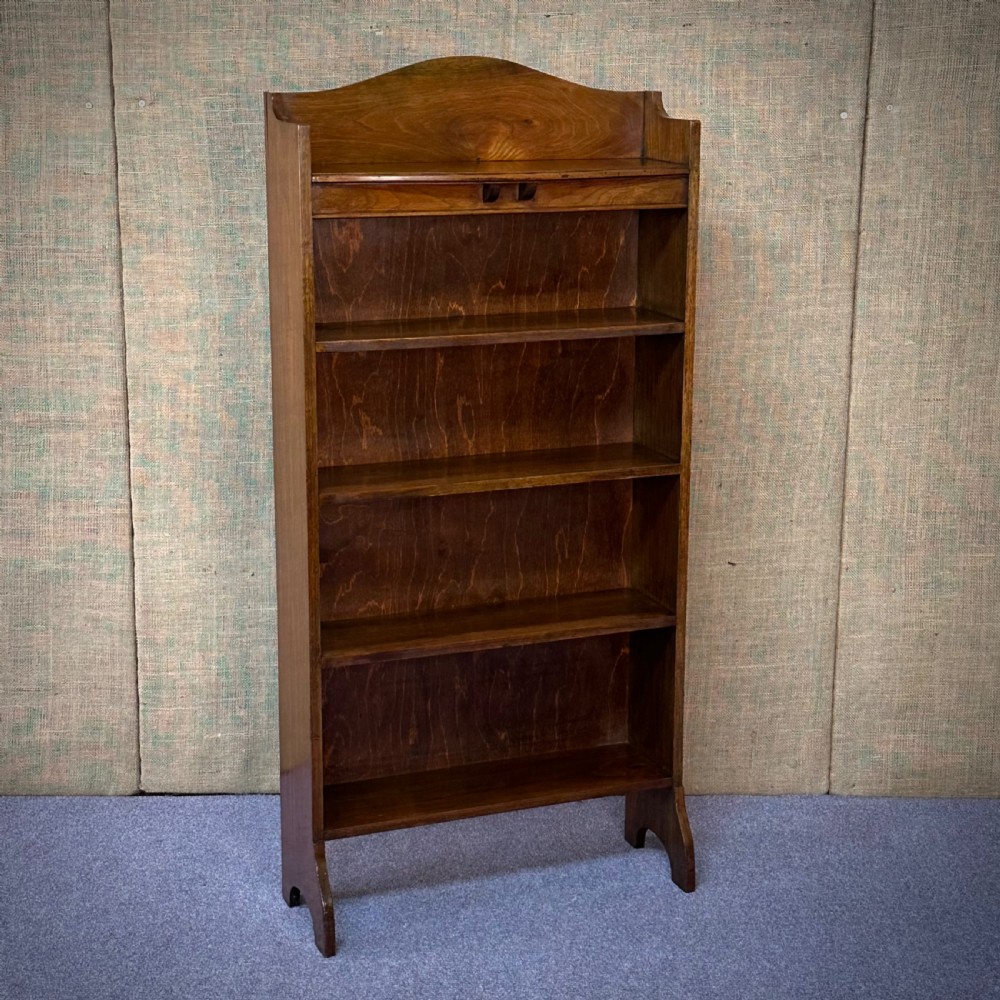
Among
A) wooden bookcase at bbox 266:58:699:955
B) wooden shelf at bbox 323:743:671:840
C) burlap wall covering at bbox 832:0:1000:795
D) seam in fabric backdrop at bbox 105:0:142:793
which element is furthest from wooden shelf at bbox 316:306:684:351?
wooden shelf at bbox 323:743:671:840

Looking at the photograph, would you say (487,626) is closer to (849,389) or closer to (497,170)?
(497,170)

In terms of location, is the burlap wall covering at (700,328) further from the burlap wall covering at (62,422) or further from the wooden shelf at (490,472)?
the wooden shelf at (490,472)

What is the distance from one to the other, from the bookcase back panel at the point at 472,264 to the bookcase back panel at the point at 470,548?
426mm

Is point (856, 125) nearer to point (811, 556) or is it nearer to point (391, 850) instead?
point (811, 556)

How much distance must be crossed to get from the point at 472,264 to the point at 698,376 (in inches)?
26.3

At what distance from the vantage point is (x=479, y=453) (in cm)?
331

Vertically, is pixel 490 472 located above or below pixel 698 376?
below

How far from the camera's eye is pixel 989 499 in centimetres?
371

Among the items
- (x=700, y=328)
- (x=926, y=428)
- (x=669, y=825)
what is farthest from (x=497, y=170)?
(x=669, y=825)

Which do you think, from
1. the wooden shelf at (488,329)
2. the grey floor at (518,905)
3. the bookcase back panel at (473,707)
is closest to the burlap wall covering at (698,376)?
the grey floor at (518,905)

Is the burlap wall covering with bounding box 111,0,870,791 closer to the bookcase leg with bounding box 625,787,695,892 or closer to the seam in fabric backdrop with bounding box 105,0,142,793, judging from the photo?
the seam in fabric backdrop with bounding box 105,0,142,793

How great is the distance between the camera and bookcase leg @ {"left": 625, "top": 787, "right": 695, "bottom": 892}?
333 cm

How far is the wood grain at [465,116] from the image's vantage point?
308 centimetres

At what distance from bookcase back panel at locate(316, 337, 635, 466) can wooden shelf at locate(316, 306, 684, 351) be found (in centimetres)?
10
